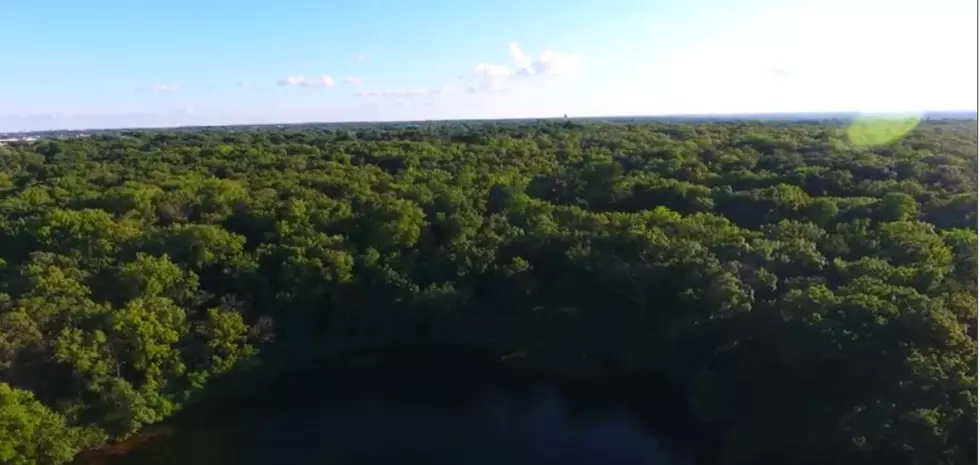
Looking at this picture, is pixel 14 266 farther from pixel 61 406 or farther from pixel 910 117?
pixel 910 117

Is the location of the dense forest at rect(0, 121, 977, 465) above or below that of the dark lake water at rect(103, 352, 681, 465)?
above

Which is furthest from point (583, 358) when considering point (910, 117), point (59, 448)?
point (910, 117)

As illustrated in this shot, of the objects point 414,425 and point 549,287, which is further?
point 549,287

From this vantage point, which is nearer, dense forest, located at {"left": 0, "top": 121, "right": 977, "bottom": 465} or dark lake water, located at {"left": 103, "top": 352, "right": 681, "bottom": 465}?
dense forest, located at {"left": 0, "top": 121, "right": 977, "bottom": 465}

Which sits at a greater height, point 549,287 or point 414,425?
point 549,287
